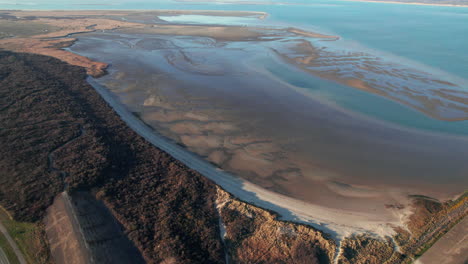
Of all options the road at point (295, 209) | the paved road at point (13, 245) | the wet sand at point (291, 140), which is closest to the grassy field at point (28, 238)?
the paved road at point (13, 245)

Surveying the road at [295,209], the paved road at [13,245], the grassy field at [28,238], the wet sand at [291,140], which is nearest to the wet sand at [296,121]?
the wet sand at [291,140]

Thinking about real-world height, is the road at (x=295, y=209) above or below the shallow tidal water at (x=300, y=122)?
below

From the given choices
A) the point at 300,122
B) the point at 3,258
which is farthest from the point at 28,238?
the point at 300,122

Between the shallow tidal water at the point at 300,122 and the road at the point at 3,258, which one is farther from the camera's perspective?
the shallow tidal water at the point at 300,122

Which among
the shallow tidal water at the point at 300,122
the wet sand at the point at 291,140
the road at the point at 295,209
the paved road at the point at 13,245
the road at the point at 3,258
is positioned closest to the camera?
the road at the point at 3,258

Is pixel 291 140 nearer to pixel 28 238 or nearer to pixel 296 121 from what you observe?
pixel 296 121

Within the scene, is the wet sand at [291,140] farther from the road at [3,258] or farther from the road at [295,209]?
the road at [3,258]

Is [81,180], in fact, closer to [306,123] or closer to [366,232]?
[366,232]

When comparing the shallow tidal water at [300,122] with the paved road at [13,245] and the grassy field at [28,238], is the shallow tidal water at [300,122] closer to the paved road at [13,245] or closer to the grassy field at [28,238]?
the grassy field at [28,238]

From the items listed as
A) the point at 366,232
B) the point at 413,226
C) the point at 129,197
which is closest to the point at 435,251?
the point at 413,226

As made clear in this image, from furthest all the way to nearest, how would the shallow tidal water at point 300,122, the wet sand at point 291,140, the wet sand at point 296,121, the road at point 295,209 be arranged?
the shallow tidal water at point 300,122
the wet sand at point 296,121
the wet sand at point 291,140
the road at point 295,209
